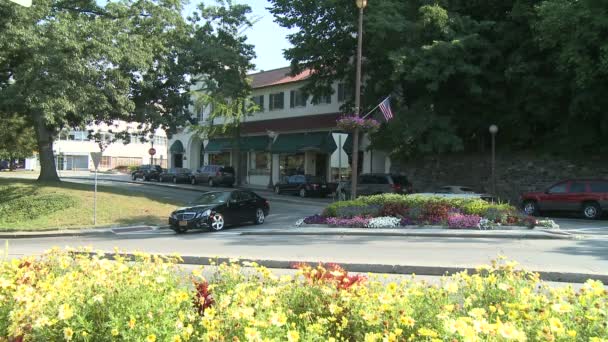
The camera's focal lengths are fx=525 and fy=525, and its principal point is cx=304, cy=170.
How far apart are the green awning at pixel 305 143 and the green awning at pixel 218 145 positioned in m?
7.42

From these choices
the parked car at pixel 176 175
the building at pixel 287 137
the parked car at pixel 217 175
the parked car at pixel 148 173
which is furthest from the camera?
the parked car at pixel 148 173

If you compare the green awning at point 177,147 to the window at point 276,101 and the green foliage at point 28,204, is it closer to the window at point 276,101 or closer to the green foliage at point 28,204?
the window at point 276,101

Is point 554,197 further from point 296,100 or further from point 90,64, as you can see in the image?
point 296,100

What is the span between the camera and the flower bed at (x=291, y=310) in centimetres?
319

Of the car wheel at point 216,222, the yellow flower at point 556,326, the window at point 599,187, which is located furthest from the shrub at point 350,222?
the yellow flower at point 556,326

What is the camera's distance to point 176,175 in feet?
162

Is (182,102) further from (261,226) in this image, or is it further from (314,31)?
(261,226)

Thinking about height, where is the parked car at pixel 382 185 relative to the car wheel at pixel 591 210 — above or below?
above

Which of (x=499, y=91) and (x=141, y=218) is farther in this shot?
(x=499, y=91)

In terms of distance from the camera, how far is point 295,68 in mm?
32219

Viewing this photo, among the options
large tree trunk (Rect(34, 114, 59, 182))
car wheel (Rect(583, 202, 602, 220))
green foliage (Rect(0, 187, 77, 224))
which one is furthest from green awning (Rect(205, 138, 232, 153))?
car wheel (Rect(583, 202, 602, 220))

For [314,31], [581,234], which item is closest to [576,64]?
[581,234]

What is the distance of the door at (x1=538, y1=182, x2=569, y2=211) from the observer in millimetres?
22609

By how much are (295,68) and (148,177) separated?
27482mm
